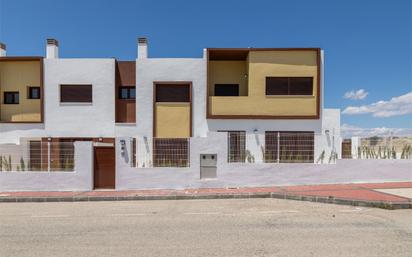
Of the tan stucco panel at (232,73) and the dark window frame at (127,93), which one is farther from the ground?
the tan stucco panel at (232,73)

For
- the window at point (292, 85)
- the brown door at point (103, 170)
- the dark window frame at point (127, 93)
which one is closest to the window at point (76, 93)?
the dark window frame at point (127, 93)

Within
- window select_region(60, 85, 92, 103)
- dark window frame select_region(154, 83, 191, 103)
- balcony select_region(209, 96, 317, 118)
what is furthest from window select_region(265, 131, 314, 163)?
window select_region(60, 85, 92, 103)

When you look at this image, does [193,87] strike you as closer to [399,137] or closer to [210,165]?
[210,165]

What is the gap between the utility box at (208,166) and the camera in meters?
13.8

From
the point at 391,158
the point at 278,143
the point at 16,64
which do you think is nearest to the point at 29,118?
the point at 16,64

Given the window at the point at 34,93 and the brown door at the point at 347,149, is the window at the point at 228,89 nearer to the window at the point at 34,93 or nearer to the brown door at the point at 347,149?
the brown door at the point at 347,149

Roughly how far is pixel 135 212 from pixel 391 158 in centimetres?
1159

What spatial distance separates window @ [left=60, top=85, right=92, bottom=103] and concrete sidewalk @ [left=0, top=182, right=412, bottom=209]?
7334 mm

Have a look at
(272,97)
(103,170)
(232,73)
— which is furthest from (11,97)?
(272,97)

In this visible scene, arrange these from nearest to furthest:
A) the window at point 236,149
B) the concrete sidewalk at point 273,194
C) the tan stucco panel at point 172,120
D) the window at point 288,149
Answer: the concrete sidewalk at point 273,194 → the window at point 236,149 → the window at point 288,149 → the tan stucco panel at point 172,120

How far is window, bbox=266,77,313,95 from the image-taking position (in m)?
18.1

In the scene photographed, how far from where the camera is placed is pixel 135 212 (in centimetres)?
957

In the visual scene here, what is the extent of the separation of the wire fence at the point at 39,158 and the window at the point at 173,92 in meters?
6.29

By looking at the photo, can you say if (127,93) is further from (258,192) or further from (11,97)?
(258,192)
